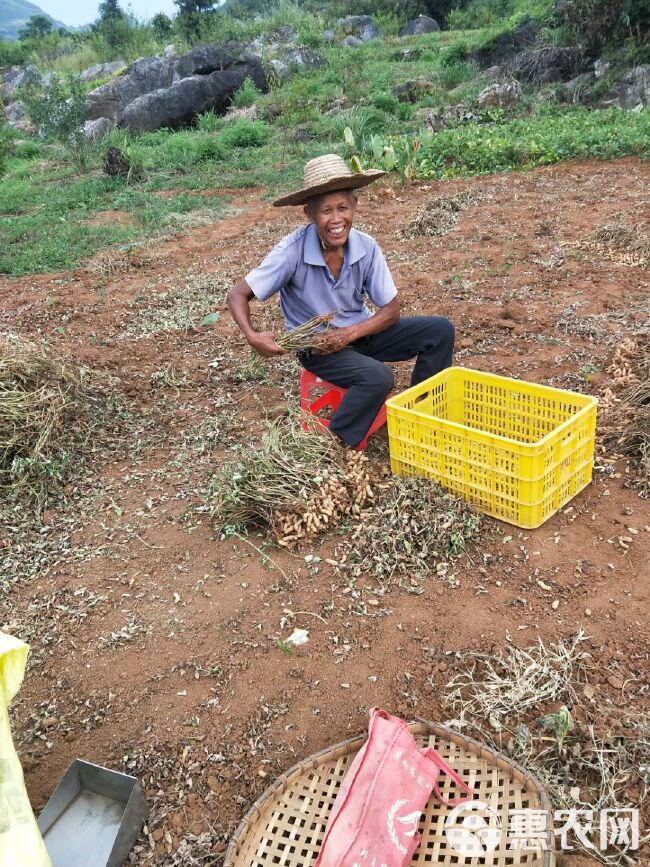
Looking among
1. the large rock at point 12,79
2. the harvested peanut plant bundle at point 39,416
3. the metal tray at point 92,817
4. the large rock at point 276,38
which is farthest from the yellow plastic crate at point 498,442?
the large rock at point 12,79

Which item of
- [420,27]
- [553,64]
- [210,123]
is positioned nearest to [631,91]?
[553,64]

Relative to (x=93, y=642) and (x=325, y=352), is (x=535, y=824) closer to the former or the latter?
(x=93, y=642)

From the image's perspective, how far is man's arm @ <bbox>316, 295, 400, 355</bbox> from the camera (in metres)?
3.08

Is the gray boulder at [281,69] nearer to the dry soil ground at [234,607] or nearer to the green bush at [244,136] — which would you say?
the green bush at [244,136]

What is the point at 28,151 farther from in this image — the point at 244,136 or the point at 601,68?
the point at 601,68

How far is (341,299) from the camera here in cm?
326

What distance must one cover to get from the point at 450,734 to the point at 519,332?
283 cm

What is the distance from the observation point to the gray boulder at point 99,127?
48.0ft

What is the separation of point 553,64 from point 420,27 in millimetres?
13222

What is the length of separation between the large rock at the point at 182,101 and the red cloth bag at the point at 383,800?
1476 cm

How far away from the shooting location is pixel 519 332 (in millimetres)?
4215

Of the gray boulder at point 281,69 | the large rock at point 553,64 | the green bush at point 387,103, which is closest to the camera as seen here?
the large rock at point 553,64

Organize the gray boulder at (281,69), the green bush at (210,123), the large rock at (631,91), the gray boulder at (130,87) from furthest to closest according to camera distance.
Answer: the gray boulder at (281,69)
the gray boulder at (130,87)
the green bush at (210,123)
the large rock at (631,91)

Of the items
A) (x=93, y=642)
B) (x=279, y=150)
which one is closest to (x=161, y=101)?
(x=279, y=150)
